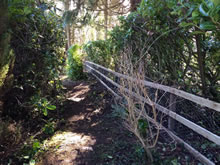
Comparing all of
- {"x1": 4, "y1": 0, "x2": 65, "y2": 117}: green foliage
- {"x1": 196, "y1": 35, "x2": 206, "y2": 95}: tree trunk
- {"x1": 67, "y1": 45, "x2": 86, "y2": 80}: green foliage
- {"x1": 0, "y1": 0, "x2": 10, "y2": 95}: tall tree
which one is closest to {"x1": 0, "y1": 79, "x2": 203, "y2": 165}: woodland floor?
{"x1": 4, "y1": 0, "x2": 65, "y2": 117}: green foliage

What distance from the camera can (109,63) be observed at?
802cm

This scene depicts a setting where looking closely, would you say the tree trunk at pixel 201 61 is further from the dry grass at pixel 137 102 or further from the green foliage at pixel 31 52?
the green foliage at pixel 31 52

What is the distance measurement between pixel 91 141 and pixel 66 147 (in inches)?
19.2

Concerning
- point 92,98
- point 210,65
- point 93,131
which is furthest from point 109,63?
A: point 210,65

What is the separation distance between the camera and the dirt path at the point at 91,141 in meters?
2.92

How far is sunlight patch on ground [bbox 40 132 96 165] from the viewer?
9.96ft

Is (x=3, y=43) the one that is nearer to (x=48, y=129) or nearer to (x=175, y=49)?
(x=48, y=129)

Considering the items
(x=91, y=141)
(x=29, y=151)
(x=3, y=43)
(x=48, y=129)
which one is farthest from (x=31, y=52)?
(x=91, y=141)

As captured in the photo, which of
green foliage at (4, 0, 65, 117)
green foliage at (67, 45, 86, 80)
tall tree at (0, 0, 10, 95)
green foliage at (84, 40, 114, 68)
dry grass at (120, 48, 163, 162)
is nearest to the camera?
dry grass at (120, 48, 163, 162)

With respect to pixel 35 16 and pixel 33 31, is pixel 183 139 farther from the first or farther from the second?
pixel 35 16

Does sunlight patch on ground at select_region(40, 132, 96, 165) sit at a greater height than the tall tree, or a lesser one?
lesser

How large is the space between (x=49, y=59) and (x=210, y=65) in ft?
11.7

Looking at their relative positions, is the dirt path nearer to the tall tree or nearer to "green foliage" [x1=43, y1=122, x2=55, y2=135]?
"green foliage" [x1=43, y1=122, x2=55, y2=135]

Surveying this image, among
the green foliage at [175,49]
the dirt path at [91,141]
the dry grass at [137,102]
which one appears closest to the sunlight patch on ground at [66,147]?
the dirt path at [91,141]
